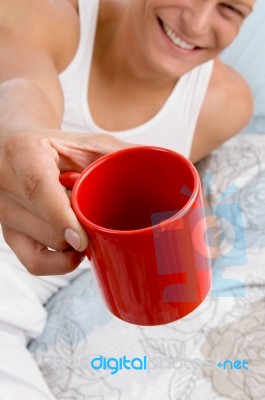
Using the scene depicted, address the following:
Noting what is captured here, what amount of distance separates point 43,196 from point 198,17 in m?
0.57

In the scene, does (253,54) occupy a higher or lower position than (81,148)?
lower

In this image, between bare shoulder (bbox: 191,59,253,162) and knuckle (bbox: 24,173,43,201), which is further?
bare shoulder (bbox: 191,59,253,162)

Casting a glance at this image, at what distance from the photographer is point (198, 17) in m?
1.03

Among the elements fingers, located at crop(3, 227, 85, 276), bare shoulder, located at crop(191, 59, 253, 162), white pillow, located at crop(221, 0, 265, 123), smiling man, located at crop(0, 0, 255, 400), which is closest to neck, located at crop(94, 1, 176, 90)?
smiling man, located at crop(0, 0, 255, 400)

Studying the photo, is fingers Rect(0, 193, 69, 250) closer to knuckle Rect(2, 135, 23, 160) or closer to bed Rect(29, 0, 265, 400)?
knuckle Rect(2, 135, 23, 160)

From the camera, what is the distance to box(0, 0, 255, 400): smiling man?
0.68 meters

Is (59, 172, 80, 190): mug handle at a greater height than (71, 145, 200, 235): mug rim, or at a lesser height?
lesser

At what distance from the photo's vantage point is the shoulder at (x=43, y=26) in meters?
1.04

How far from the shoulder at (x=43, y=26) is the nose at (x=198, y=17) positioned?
0.82ft

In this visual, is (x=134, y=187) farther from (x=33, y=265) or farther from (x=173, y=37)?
(x=173, y=37)

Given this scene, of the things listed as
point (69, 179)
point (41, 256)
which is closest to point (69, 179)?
point (69, 179)

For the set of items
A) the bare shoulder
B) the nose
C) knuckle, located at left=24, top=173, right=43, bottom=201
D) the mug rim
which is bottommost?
the bare shoulder

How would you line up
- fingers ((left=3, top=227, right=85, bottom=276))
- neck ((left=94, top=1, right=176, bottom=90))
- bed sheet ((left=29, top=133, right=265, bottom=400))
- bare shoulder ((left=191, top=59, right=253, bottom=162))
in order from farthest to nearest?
1. bare shoulder ((left=191, top=59, right=253, bottom=162))
2. neck ((left=94, top=1, right=176, bottom=90))
3. bed sheet ((left=29, top=133, right=265, bottom=400))
4. fingers ((left=3, top=227, right=85, bottom=276))

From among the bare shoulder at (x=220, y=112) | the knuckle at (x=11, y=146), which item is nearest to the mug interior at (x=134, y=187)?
the knuckle at (x=11, y=146)
